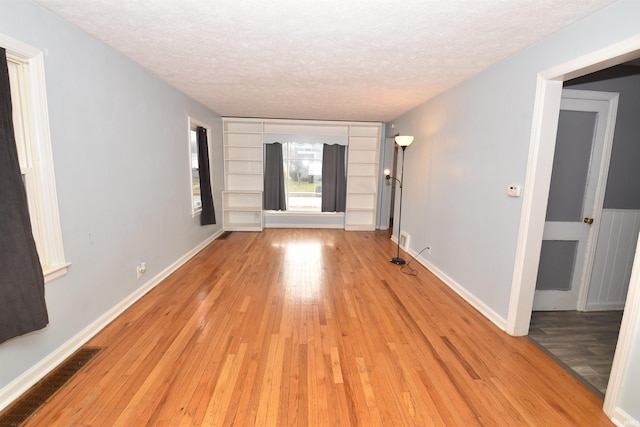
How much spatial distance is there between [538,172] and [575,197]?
856mm

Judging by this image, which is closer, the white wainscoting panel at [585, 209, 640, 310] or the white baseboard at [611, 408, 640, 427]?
the white baseboard at [611, 408, 640, 427]

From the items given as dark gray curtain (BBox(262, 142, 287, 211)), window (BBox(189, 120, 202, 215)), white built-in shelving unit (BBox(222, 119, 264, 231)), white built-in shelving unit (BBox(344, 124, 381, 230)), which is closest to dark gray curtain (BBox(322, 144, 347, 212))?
white built-in shelving unit (BBox(344, 124, 381, 230))

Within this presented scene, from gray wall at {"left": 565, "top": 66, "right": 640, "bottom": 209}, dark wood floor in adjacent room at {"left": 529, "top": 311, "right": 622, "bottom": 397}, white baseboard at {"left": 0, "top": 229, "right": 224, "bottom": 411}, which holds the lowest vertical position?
dark wood floor in adjacent room at {"left": 529, "top": 311, "right": 622, "bottom": 397}

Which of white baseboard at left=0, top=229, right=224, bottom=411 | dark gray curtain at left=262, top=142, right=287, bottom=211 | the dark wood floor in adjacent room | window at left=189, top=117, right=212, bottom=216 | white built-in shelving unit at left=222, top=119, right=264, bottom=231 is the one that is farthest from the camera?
dark gray curtain at left=262, top=142, right=287, bottom=211

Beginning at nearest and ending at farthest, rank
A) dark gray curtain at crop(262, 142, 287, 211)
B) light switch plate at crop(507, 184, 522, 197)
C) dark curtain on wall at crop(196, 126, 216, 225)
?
→ light switch plate at crop(507, 184, 522, 197)
dark curtain on wall at crop(196, 126, 216, 225)
dark gray curtain at crop(262, 142, 287, 211)

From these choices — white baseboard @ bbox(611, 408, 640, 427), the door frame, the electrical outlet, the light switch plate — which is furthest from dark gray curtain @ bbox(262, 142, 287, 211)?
white baseboard @ bbox(611, 408, 640, 427)

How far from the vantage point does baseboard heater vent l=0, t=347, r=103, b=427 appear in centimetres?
155

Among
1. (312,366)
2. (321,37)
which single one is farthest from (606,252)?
(321,37)

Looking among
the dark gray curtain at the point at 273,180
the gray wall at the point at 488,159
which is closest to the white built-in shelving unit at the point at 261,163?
the dark gray curtain at the point at 273,180

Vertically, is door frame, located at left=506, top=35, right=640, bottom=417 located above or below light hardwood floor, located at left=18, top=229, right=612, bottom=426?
above

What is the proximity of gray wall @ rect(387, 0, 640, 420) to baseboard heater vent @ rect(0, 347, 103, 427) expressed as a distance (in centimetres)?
332

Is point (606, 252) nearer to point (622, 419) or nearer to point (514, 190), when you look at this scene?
point (514, 190)

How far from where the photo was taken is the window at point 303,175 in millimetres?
6453

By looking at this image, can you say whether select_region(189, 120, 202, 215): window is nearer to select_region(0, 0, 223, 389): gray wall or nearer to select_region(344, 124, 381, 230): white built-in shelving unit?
select_region(0, 0, 223, 389): gray wall
